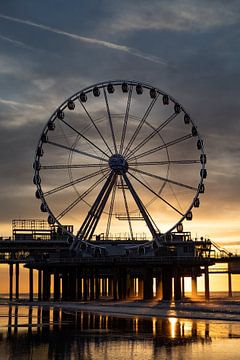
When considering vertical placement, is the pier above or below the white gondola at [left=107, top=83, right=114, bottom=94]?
below

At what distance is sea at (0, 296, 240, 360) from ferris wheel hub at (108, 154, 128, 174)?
22377 millimetres

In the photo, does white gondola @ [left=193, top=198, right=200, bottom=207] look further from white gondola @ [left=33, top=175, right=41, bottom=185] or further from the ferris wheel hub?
white gondola @ [left=33, top=175, right=41, bottom=185]

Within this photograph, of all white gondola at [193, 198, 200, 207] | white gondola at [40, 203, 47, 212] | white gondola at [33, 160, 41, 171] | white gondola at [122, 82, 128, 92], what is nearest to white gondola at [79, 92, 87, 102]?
white gondola at [122, 82, 128, 92]

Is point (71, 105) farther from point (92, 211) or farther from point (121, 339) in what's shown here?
point (121, 339)

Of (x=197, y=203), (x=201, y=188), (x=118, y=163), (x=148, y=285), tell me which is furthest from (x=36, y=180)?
(x=148, y=285)

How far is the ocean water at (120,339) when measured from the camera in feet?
79.2

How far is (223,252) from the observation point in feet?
255

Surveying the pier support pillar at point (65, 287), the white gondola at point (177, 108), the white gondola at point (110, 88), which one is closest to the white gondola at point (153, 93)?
the white gondola at point (177, 108)

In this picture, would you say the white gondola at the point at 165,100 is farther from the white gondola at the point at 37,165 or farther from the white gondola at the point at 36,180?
the white gondola at the point at 36,180

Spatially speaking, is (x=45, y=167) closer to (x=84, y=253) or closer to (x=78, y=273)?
(x=84, y=253)

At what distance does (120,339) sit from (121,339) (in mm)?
44

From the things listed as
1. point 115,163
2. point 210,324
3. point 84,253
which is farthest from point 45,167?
point 210,324

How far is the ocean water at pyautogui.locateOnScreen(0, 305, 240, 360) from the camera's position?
24141 millimetres

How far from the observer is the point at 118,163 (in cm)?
6147
